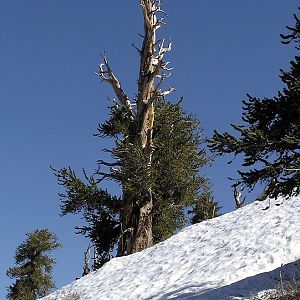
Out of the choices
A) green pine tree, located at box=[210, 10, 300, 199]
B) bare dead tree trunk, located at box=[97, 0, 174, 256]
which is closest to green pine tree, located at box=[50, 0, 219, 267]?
bare dead tree trunk, located at box=[97, 0, 174, 256]

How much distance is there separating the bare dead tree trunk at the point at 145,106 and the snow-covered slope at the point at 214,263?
348 cm

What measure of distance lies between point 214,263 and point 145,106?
42.4 ft

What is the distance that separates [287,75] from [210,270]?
6.47 metres

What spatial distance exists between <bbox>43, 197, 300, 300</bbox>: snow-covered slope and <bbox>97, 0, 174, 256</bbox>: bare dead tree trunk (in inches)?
137

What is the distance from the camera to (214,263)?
1673 centimetres

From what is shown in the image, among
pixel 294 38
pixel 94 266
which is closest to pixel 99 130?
pixel 94 266

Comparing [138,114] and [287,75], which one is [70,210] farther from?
[287,75]

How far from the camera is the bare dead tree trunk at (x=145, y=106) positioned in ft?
84.3

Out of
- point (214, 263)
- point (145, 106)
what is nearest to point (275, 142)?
point (214, 263)

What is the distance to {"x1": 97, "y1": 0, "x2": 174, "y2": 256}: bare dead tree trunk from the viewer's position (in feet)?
84.3

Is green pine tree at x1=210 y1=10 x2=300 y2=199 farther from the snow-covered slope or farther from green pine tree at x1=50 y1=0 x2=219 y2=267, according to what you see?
green pine tree at x1=50 y1=0 x2=219 y2=267

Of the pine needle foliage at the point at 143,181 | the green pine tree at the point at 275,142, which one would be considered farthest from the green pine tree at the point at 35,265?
the green pine tree at the point at 275,142

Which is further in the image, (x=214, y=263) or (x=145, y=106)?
(x=145, y=106)

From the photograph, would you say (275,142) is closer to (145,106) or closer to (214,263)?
(214,263)
